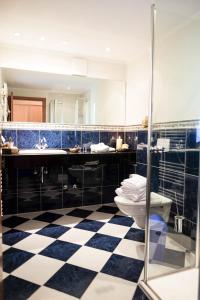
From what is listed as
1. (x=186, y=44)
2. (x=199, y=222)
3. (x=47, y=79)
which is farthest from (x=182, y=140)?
(x=47, y=79)

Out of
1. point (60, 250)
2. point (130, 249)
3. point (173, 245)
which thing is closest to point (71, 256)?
point (60, 250)

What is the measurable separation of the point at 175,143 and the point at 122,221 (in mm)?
1211

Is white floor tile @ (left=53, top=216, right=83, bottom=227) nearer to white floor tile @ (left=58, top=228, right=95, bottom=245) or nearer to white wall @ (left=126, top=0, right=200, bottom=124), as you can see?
white floor tile @ (left=58, top=228, right=95, bottom=245)

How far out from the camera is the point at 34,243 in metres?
2.30

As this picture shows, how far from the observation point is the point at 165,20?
2.27 metres

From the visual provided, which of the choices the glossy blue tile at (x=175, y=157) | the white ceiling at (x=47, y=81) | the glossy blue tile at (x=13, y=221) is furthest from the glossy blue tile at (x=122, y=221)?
the white ceiling at (x=47, y=81)

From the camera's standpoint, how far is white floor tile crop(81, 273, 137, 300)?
1.57 meters

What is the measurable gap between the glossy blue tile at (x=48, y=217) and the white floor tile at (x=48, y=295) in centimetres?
129

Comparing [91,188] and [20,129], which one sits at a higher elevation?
[20,129]

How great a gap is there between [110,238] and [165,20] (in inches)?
87.9

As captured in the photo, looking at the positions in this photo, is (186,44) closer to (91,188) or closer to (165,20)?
(165,20)

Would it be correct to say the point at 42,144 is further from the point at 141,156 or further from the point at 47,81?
the point at 141,156

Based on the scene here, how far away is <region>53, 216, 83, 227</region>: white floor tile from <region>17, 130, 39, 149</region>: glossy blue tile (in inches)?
40.3

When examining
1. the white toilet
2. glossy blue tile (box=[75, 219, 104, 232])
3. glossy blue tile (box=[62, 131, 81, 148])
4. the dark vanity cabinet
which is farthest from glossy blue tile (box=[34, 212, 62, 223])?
the white toilet
